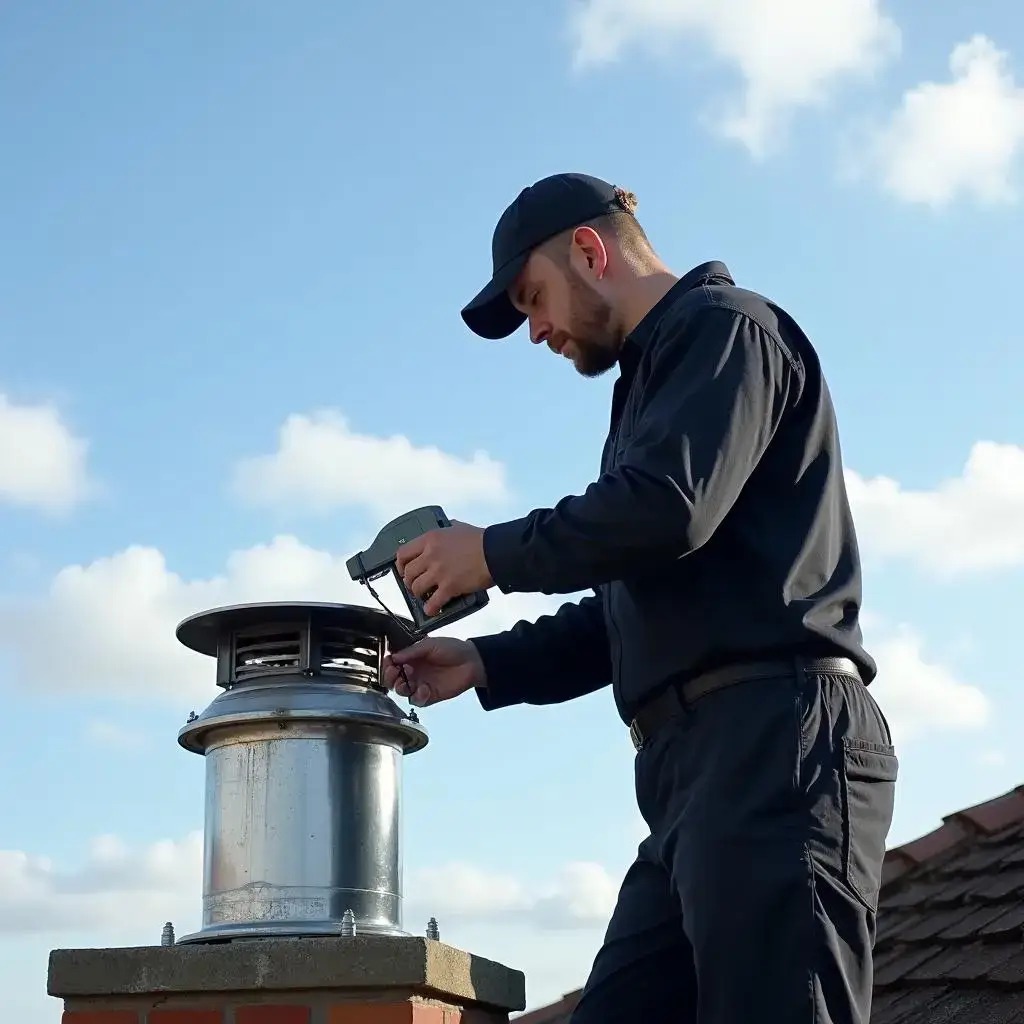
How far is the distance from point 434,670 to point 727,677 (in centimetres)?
74

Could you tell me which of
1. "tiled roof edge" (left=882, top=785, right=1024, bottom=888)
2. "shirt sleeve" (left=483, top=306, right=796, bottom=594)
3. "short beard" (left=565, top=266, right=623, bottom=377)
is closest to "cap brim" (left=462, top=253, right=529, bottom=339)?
"short beard" (left=565, top=266, right=623, bottom=377)

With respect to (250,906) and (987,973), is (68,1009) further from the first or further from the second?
(987,973)

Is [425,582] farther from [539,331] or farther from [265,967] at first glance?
[265,967]

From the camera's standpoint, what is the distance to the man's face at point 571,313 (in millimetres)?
2459

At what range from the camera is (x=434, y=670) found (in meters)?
2.72

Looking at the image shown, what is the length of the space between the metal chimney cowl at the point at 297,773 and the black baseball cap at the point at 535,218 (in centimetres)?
57

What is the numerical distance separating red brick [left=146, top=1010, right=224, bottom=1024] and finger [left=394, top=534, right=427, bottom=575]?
0.74 metres

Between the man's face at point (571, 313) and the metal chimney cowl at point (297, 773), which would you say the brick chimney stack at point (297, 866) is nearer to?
the metal chimney cowl at point (297, 773)

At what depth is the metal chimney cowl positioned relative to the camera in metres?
2.49

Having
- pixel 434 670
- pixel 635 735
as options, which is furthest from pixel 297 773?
pixel 635 735

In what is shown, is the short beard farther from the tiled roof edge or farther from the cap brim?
the tiled roof edge

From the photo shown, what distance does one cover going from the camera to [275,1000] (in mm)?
2330

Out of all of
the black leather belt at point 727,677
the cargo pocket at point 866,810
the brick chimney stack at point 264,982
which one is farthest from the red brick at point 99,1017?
the cargo pocket at point 866,810

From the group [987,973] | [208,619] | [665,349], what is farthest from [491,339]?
[987,973]
